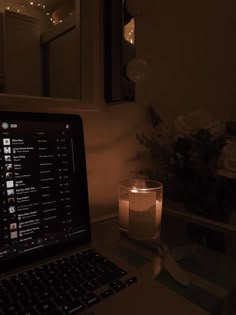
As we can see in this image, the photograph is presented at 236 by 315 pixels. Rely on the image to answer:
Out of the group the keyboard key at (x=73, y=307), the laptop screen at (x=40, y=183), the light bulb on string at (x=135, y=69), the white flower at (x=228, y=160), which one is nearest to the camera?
the keyboard key at (x=73, y=307)

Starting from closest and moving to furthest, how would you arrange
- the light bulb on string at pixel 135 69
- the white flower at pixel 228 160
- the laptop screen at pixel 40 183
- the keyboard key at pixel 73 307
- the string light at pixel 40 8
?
the keyboard key at pixel 73 307
the laptop screen at pixel 40 183
the white flower at pixel 228 160
the light bulb on string at pixel 135 69
the string light at pixel 40 8

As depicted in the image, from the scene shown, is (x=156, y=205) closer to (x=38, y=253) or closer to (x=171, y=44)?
(x=38, y=253)

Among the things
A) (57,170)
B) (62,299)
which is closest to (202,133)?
(57,170)

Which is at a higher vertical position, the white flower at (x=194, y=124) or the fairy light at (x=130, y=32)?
the fairy light at (x=130, y=32)

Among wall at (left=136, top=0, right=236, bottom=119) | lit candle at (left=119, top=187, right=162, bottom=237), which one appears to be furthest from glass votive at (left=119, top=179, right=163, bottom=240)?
wall at (left=136, top=0, right=236, bottom=119)

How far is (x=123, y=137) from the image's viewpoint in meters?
0.84

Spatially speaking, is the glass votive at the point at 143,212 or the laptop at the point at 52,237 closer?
the laptop at the point at 52,237

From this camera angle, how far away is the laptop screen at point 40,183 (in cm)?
48

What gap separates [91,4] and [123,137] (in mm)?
380

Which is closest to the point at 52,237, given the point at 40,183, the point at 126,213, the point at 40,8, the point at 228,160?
the point at 40,183

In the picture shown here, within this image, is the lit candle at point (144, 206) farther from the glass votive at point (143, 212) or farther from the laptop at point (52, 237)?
the laptop at point (52, 237)

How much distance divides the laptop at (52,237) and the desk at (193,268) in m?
0.05

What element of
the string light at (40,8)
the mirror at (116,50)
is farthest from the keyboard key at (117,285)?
the string light at (40,8)

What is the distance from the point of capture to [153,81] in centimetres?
91
